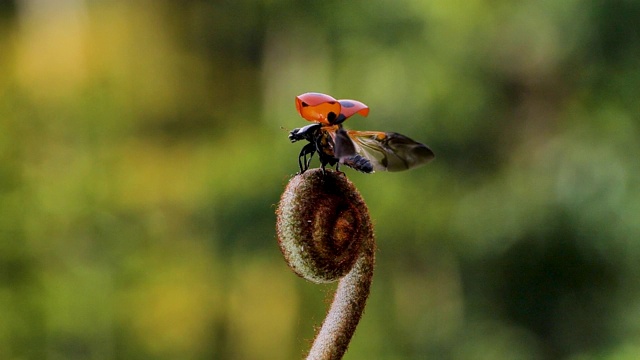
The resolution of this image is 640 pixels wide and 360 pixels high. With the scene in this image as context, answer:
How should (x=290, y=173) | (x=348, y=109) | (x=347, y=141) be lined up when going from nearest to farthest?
(x=347, y=141) < (x=348, y=109) < (x=290, y=173)

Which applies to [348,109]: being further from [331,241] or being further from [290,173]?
[290,173]

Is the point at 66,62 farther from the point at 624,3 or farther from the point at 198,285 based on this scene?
the point at 624,3

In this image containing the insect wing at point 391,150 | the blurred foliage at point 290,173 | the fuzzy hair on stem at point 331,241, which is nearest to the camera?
the fuzzy hair on stem at point 331,241

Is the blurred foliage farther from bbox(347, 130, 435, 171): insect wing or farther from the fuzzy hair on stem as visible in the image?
the fuzzy hair on stem

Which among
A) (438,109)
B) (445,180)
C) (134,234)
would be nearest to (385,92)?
(438,109)

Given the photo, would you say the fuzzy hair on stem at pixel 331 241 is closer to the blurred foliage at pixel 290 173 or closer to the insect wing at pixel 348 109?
→ the insect wing at pixel 348 109

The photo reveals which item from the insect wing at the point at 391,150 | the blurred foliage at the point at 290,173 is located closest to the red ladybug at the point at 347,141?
the insect wing at the point at 391,150

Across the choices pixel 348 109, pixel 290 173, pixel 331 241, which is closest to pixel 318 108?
pixel 348 109
